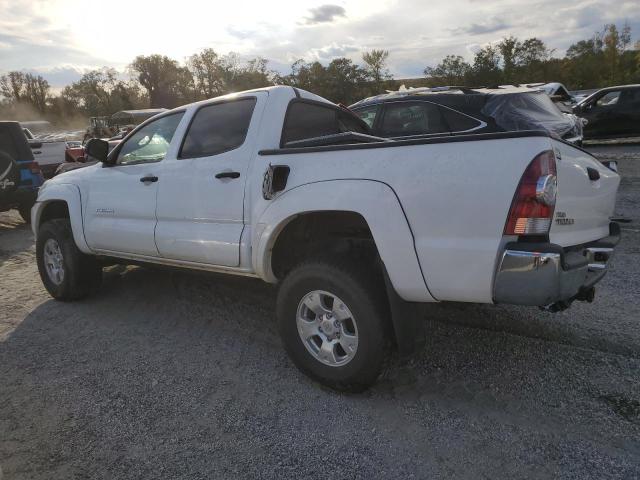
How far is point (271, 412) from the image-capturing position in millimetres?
2955

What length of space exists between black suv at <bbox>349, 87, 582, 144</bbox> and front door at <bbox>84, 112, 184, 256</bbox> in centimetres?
418

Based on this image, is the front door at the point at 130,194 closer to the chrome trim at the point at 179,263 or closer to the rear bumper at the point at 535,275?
the chrome trim at the point at 179,263

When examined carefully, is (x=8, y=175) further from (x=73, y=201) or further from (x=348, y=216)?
(x=348, y=216)

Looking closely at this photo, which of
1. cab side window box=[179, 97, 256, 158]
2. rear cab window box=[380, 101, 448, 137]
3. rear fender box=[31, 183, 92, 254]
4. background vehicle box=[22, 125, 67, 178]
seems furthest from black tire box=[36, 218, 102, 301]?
background vehicle box=[22, 125, 67, 178]

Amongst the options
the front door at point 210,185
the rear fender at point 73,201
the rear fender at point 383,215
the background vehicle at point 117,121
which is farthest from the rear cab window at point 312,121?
the background vehicle at point 117,121

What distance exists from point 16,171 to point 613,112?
14.6 m

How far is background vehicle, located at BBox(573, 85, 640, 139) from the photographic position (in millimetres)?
13508

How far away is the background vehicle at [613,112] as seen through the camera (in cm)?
1351

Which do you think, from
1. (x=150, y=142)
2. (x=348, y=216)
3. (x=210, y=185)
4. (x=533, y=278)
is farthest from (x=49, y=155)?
(x=533, y=278)

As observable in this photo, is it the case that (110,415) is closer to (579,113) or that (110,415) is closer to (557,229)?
(557,229)

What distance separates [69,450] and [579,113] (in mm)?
15301

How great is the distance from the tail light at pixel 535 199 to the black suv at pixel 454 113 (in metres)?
5.01

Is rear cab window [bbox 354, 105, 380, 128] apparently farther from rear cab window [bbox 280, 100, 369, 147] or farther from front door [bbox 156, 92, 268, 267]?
front door [bbox 156, 92, 268, 267]

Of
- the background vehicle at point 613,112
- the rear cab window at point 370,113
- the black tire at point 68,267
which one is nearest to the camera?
the black tire at point 68,267
